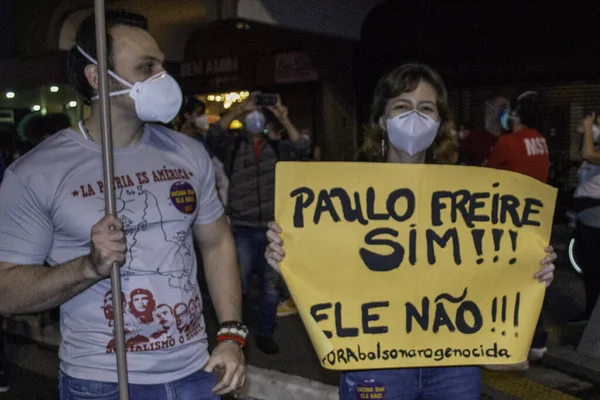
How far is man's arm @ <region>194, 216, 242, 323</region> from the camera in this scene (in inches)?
108

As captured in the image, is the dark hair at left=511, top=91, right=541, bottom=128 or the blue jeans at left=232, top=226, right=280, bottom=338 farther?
the blue jeans at left=232, top=226, right=280, bottom=338

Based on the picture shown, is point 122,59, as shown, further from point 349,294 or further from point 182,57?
point 182,57

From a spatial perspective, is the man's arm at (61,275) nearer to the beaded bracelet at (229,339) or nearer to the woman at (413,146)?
the beaded bracelet at (229,339)

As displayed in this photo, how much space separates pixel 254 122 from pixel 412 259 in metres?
3.35

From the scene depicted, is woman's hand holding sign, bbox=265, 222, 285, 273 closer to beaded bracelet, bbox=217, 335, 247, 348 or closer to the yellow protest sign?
the yellow protest sign

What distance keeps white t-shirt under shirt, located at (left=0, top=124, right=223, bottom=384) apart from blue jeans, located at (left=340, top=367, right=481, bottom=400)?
559 mm

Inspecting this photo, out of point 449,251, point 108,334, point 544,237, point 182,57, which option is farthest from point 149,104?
point 182,57

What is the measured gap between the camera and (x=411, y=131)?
289 centimetres

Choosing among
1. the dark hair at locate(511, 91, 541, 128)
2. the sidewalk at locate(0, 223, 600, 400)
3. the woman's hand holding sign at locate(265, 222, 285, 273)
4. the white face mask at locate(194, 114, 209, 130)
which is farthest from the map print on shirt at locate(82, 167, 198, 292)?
the white face mask at locate(194, 114, 209, 130)

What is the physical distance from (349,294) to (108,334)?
0.83m

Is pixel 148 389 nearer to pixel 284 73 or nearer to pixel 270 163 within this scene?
pixel 270 163

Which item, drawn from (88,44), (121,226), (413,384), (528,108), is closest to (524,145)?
(528,108)

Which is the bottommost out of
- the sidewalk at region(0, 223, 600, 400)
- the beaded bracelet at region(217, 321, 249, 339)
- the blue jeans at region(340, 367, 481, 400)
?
the sidewalk at region(0, 223, 600, 400)

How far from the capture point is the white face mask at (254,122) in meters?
5.95
